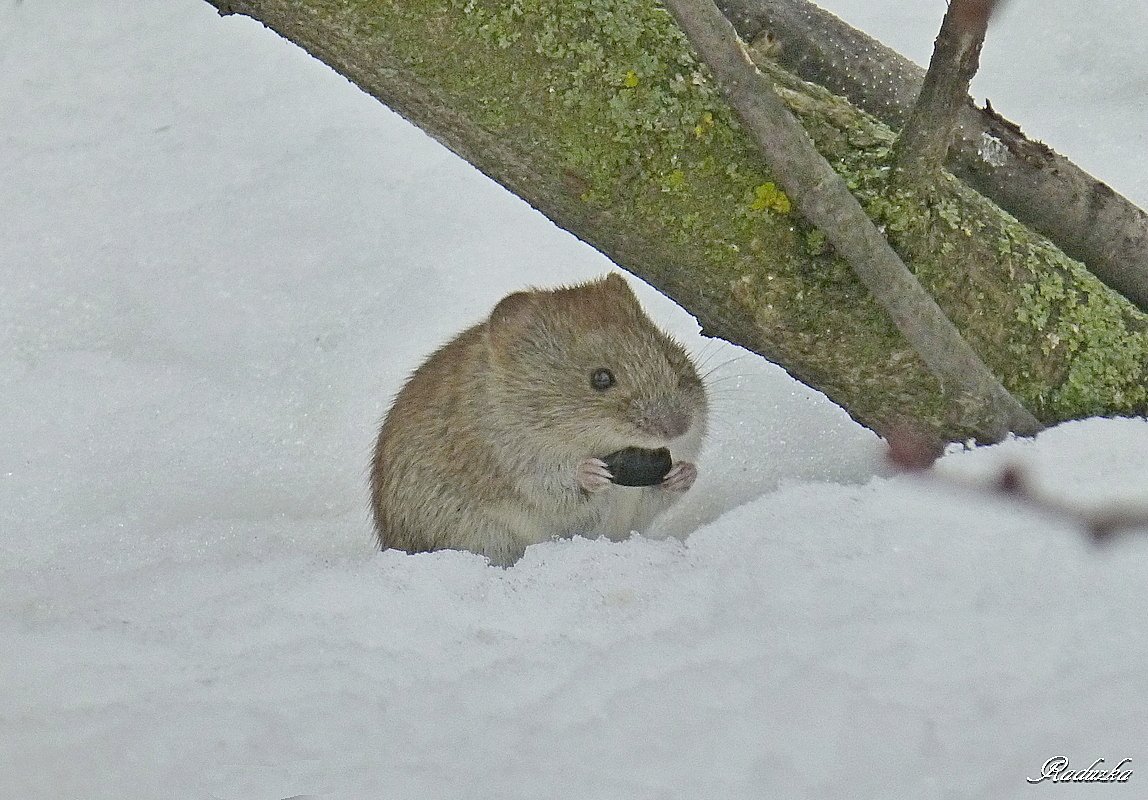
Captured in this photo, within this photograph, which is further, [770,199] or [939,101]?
[770,199]

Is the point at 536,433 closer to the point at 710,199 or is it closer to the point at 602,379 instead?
the point at 602,379

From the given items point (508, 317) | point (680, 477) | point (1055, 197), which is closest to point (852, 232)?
point (1055, 197)

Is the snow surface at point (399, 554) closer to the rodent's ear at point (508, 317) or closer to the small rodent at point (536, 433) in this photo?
the small rodent at point (536, 433)

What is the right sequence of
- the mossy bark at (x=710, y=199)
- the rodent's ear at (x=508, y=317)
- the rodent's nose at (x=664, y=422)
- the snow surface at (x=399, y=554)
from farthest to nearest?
the rodent's ear at (x=508, y=317), the rodent's nose at (x=664, y=422), the mossy bark at (x=710, y=199), the snow surface at (x=399, y=554)

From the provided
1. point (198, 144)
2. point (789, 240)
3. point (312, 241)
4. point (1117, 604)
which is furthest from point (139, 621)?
point (198, 144)

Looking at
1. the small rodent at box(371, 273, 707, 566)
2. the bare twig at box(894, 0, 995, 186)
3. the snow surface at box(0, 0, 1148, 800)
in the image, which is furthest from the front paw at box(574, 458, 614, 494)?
the bare twig at box(894, 0, 995, 186)

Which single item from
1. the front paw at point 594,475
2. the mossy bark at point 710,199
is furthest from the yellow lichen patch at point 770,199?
the front paw at point 594,475

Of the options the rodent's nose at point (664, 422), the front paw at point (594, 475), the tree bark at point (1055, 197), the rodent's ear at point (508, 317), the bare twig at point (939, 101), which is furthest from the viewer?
the rodent's ear at point (508, 317)
